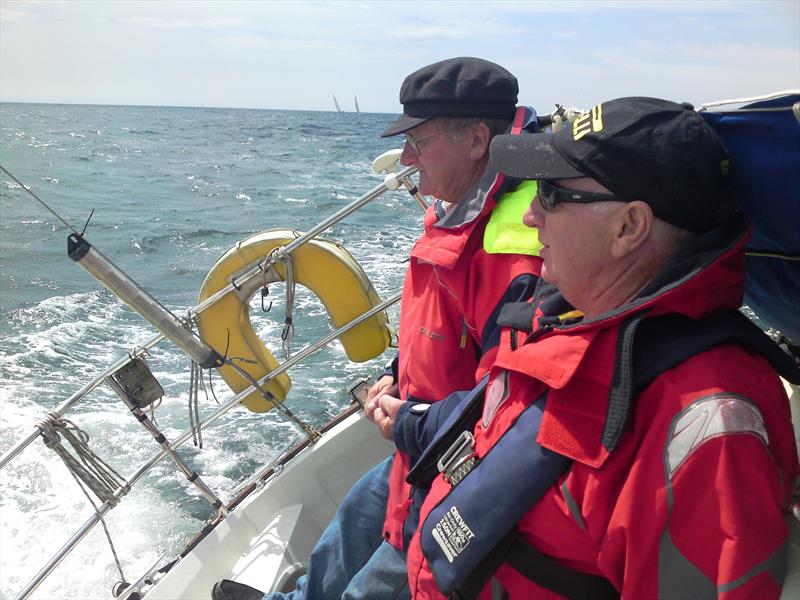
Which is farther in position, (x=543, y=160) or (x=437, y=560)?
(x=437, y=560)

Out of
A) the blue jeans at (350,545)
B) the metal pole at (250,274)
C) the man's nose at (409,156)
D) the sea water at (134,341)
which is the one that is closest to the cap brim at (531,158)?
the man's nose at (409,156)

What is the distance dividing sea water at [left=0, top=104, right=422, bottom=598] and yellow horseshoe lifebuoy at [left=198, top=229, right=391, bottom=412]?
142 centimetres

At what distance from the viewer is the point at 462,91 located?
→ 1.63 m

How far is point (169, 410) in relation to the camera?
502cm

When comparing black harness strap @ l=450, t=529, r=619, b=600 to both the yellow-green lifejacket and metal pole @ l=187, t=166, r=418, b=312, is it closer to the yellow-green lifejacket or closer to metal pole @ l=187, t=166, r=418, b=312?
the yellow-green lifejacket

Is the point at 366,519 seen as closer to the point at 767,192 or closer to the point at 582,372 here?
the point at 582,372

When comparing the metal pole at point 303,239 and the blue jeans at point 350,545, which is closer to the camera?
the blue jeans at point 350,545

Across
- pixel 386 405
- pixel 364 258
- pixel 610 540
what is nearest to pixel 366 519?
pixel 386 405

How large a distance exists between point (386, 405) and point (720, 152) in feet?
3.16

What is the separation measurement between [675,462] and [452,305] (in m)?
0.76

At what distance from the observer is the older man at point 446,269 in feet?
4.72

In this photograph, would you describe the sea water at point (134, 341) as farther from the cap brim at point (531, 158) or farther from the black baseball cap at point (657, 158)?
the black baseball cap at point (657, 158)

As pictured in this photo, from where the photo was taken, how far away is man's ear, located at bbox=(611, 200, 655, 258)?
96 cm

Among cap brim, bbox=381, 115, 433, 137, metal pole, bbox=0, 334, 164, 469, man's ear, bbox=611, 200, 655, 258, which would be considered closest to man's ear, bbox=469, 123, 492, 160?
cap brim, bbox=381, 115, 433, 137
